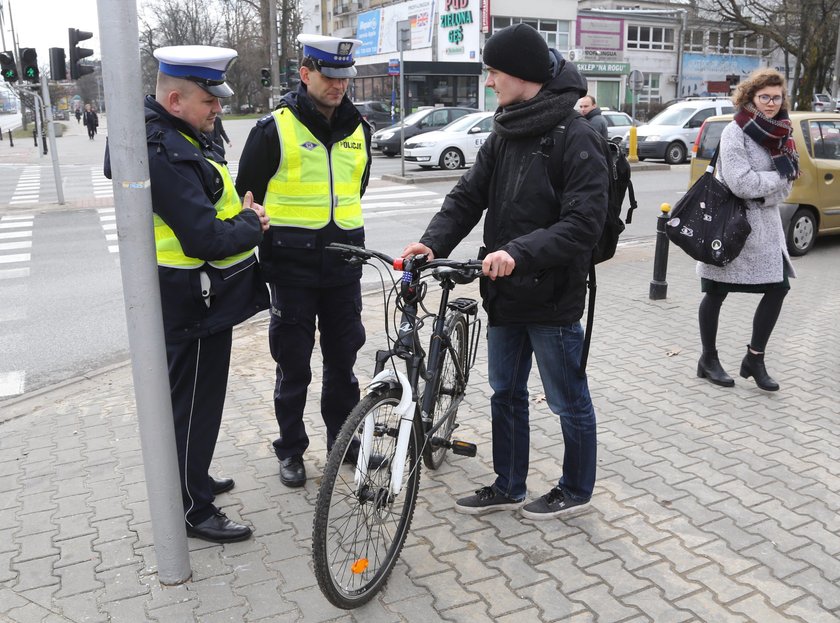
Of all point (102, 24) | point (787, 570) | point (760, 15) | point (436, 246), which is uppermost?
point (760, 15)

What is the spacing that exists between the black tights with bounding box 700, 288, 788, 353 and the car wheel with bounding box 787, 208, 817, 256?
5261mm

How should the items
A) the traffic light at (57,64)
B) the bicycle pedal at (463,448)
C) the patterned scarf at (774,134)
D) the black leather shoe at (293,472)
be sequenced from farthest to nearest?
the traffic light at (57,64) < the patterned scarf at (774,134) < the black leather shoe at (293,472) < the bicycle pedal at (463,448)

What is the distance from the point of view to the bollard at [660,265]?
7.36m

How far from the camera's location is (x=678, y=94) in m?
57.8

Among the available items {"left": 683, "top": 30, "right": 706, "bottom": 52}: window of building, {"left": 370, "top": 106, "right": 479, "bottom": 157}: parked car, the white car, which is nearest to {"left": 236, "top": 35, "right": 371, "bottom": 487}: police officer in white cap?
the white car

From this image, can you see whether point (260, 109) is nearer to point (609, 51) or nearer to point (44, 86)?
point (609, 51)

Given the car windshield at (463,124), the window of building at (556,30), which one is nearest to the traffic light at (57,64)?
the car windshield at (463,124)

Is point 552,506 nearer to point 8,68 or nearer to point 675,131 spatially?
point 8,68

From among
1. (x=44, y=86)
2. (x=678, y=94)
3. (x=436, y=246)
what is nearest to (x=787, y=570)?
(x=436, y=246)

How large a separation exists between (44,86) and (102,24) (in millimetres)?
16569

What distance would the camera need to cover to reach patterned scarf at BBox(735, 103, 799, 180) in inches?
189

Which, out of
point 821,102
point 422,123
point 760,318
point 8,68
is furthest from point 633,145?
point 821,102

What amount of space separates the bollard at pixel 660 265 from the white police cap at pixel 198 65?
202 inches

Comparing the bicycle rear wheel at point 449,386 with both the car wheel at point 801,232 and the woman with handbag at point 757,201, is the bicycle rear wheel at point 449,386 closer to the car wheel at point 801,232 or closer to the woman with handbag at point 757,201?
the woman with handbag at point 757,201
